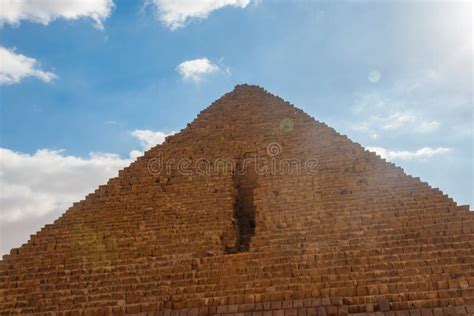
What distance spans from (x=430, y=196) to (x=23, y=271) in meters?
10.8

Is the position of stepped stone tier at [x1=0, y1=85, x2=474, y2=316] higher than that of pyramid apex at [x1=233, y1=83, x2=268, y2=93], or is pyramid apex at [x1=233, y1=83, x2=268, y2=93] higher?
pyramid apex at [x1=233, y1=83, x2=268, y2=93]

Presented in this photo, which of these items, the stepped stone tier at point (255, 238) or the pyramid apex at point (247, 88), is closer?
the stepped stone tier at point (255, 238)

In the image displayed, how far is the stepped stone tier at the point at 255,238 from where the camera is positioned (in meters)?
10.5

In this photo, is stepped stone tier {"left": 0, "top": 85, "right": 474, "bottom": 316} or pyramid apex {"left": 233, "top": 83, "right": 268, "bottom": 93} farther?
pyramid apex {"left": 233, "top": 83, "right": 268, "bottom": 93}

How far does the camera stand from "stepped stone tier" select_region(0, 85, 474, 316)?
10477mm

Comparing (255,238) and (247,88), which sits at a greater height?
(247,88)

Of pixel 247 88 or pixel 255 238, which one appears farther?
pixel 247 88

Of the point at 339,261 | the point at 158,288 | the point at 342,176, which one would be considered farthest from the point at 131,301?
the point at 342,176

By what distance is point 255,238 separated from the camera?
12.7 meters

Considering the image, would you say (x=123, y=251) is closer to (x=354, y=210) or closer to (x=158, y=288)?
(x=158, y=288)

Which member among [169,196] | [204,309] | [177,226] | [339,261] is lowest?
[204,309]

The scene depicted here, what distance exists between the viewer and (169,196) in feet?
51.9

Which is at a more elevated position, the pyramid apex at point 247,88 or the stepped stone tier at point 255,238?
the pyramid apex at point 247,88

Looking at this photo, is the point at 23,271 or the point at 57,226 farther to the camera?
the point at 57,226
